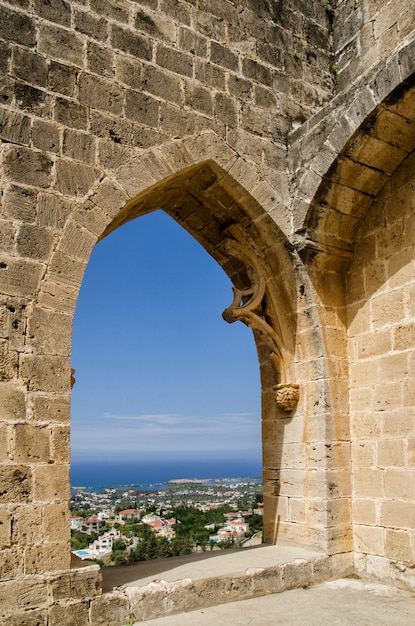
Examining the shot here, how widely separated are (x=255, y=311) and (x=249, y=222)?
2.45ft

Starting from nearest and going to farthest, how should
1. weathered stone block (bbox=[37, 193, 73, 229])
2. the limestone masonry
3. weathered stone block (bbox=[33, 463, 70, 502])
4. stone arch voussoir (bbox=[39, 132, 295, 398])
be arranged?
weathered stone block (bbox=[33, 463, 70, 502]) → the limestone masonry → weathered stone block (bbox=[37, 193, 73, 229]) → stone arch voussoir (bbox=[39, 132, 295, 398])

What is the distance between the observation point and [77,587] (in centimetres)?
335

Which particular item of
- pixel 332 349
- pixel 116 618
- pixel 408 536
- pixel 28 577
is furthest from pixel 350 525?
pixel 28 577

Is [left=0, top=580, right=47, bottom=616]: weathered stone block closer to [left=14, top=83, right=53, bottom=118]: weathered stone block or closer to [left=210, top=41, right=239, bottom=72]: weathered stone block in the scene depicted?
[left=14, top=83, right=53, bottom=118]: weathered stone block

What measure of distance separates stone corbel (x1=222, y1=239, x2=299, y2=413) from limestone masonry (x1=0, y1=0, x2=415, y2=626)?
0.06 ft

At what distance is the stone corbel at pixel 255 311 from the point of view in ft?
16.2

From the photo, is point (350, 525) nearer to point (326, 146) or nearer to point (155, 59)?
point (326, 146)

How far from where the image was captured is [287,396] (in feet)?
15.8

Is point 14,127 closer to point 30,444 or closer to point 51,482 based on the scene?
point 30,444

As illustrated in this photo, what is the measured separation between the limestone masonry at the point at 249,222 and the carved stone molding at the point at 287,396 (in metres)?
0.01

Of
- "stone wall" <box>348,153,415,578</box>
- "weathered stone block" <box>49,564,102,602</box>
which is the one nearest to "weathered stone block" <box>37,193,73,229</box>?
"weathered stone block" <box>49,564,102,602</box>

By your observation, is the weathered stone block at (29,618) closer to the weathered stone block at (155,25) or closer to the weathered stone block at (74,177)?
the weathered stone block at (74,177)

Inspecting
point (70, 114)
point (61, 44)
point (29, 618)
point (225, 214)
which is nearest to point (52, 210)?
point (70, 114)

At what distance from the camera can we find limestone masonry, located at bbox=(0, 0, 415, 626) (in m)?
3.45
